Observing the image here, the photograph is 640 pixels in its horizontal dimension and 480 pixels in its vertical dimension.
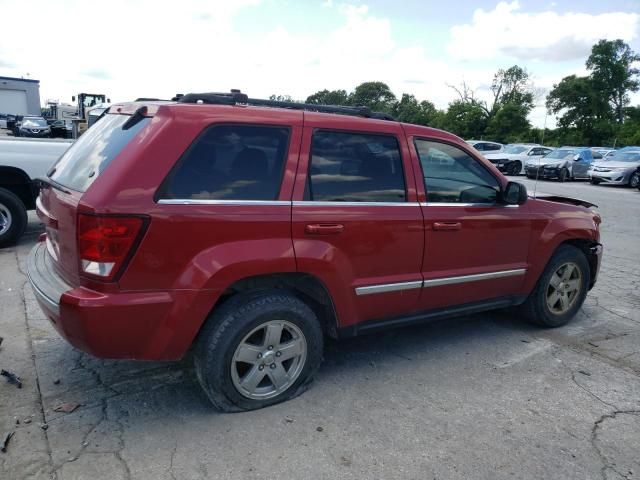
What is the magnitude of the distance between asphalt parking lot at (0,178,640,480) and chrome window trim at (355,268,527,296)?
0.62 metres

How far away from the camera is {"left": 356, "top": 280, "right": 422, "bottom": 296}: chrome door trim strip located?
3.37 metres

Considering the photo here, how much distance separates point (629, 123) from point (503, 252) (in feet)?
162

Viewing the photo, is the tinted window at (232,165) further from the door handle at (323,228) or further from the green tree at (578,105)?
the green tree at (578,105)

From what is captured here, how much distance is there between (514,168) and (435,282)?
71.8ft

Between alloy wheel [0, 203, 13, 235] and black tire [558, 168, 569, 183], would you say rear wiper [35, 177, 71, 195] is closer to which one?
alloy wheel [0, 203, 13, 235]

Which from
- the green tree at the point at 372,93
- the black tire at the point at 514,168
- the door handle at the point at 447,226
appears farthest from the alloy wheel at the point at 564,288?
the green tree at the point at 372,93

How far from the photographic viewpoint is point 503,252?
13.5ft

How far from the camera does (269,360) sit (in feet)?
10.2

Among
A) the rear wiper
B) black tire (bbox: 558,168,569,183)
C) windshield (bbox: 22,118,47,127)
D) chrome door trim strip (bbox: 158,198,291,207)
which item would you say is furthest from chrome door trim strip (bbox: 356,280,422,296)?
windshield (bbox: 22,118,47,127)

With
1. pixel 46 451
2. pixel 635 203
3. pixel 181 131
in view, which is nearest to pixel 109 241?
pixel 181 131

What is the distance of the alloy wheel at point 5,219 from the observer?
655 cm

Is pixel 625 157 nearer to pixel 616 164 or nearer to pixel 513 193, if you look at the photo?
pixel 616 164

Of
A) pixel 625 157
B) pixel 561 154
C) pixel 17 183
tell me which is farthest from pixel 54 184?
pixel 561 154

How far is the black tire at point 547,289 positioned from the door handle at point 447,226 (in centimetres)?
129
